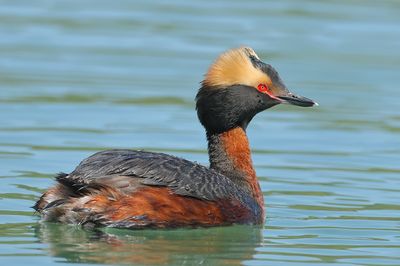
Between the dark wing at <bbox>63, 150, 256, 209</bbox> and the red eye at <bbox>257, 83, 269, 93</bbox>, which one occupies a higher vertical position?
the red eye at <bbox>257, 83, 269, 93</bbox>

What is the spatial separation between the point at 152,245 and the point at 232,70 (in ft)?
6.98

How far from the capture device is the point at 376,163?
→ 15.1 meters

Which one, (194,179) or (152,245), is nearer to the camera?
(152,245)

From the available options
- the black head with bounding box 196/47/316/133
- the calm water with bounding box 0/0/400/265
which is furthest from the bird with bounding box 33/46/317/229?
the calm water with bounding box 0/0/400/265

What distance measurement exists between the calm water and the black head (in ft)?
3.10

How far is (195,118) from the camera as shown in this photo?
17.1m

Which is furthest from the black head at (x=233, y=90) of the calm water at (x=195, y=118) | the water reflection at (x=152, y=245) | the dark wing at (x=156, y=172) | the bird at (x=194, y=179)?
the water reflection at (x=152, y=245)

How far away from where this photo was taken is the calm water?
451 inches

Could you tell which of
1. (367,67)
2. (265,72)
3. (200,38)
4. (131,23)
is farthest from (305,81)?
(265,72)

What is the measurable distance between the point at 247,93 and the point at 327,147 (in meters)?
3.27

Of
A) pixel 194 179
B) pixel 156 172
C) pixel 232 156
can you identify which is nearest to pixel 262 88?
pixel 232 156

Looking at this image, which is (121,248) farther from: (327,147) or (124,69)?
(124,69)

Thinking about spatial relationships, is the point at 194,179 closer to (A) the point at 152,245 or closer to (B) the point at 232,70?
(A) the point at 152,245

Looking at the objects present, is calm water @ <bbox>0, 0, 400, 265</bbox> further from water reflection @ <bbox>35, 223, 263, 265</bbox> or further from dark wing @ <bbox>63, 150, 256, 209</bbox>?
dark wing @ <bbox>63, 150, 256, 209</bbox>
